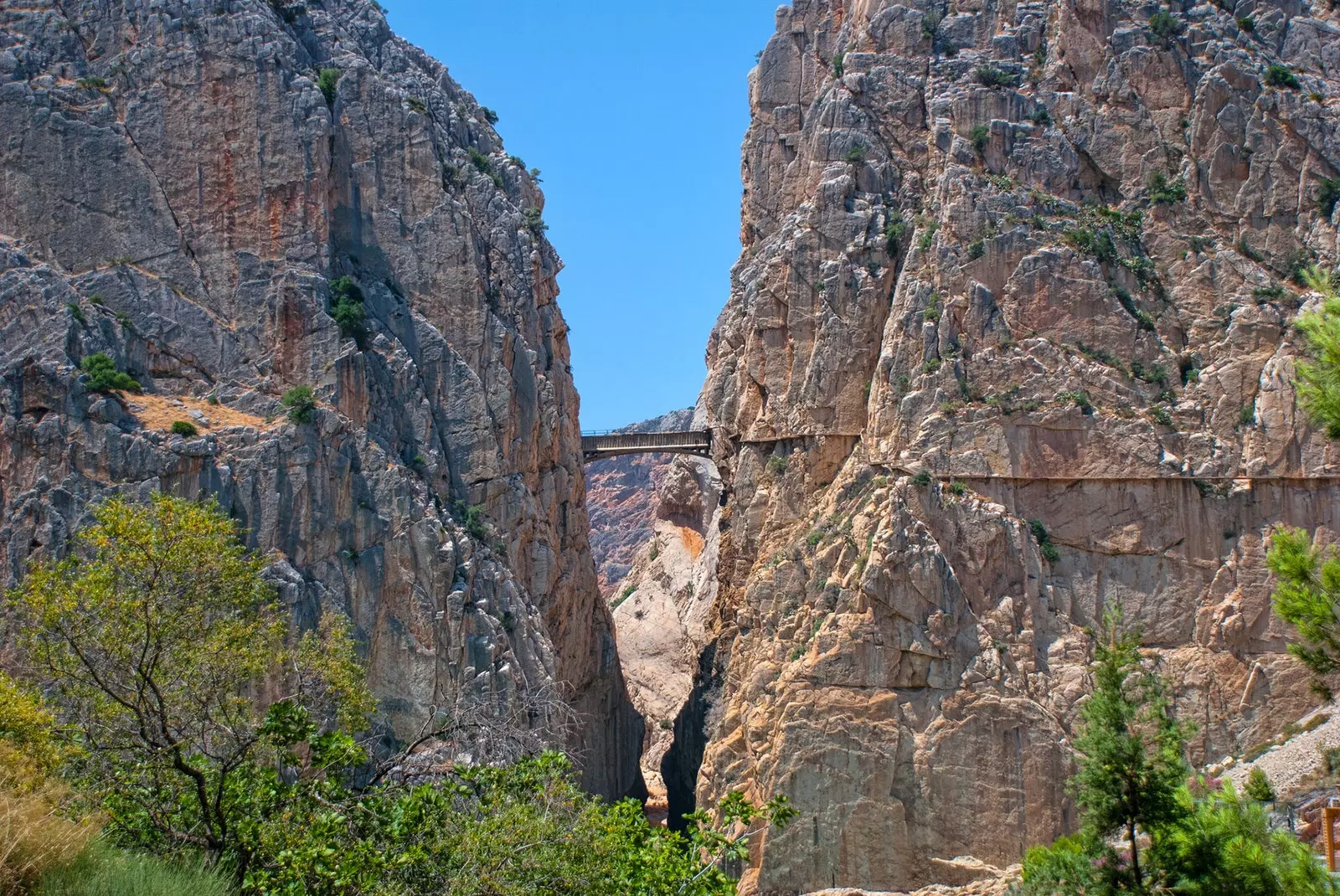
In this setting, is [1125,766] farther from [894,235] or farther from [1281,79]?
[1281,79]

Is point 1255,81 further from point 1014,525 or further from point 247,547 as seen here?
point 247,547

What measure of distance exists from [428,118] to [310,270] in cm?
896

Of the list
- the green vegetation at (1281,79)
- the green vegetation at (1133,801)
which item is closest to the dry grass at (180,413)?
the green vegetation at (1133,801)

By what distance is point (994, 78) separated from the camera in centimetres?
5538

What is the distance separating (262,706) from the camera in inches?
1688

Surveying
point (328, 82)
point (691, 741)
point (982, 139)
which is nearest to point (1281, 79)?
point (982, 139)

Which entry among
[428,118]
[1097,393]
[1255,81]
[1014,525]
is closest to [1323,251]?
[1255,81]

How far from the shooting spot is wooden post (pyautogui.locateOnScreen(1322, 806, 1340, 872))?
3175cm

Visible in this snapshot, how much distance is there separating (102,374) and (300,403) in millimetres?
6571

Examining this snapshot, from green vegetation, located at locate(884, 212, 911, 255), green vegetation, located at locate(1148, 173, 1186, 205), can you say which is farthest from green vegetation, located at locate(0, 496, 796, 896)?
green vegetation, located at locate(1148, 173, 1186, 205)

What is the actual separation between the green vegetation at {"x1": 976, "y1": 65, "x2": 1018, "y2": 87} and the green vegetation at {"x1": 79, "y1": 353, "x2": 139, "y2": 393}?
35.3 m

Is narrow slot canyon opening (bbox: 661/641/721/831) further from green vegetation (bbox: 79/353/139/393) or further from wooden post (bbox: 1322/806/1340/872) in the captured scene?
green vegetation (bbox: 79/353/139/393)

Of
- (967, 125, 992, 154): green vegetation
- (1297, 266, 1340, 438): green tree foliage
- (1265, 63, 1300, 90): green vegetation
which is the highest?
(1265, 63, 1300, 90): green vegetation

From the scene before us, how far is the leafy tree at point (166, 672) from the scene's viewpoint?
18656 mm
